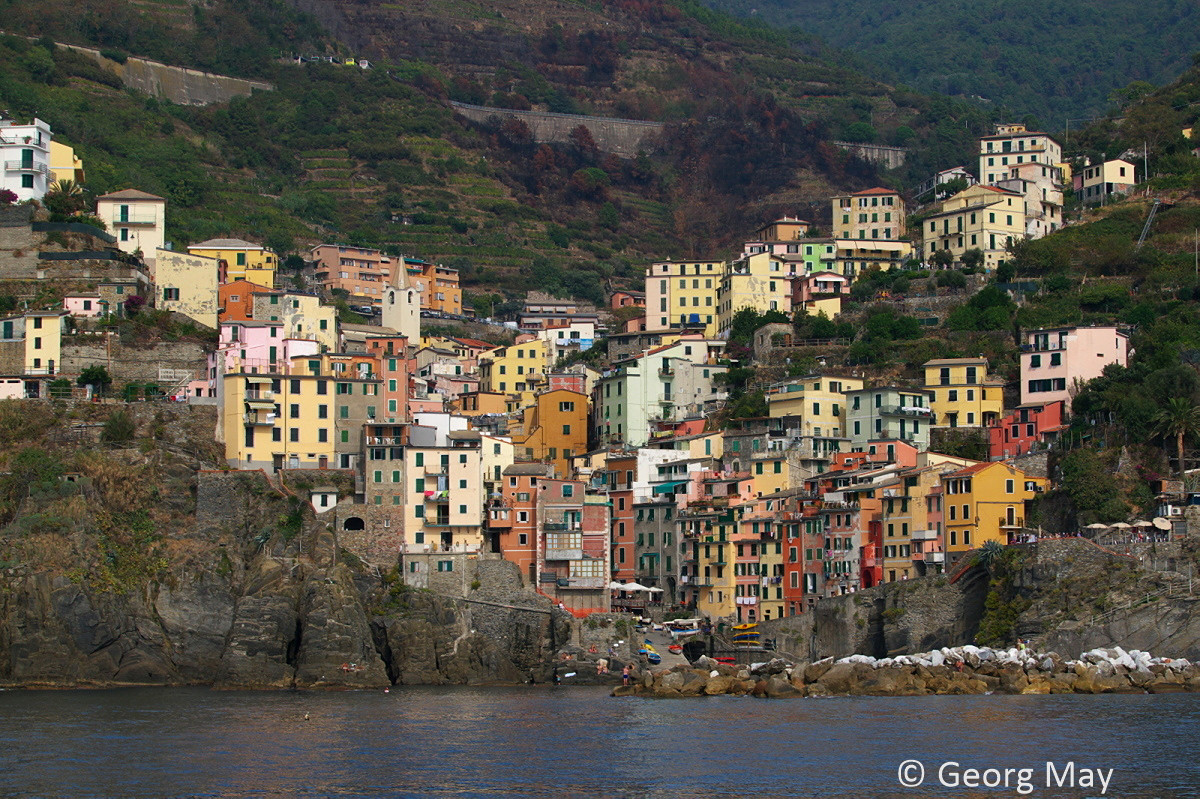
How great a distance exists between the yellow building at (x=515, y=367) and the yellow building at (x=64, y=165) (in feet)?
91.5

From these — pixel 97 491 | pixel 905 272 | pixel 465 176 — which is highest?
pixel 465 176

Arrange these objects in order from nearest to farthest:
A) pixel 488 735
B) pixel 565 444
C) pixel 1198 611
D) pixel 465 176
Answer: pixel 488 735 → pixel 1198 611 → pixel 565 444 → pixel 465 176

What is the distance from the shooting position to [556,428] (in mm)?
102438

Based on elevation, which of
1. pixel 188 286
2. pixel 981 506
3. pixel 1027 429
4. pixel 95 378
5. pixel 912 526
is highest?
pixel 188 286

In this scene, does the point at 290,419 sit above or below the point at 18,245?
below

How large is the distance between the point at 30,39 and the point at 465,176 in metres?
41.0

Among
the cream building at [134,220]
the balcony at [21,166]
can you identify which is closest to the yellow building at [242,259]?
the cream building at [134,220]

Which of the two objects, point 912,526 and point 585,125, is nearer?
point 912,526

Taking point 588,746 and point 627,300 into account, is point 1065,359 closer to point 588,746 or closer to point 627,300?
point 588,746

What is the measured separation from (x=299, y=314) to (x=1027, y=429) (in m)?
39.3

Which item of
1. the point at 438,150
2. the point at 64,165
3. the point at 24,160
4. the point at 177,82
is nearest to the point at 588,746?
the point at 24,160

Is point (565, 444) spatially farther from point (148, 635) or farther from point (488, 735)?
point (488, 735)

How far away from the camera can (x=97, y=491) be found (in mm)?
80750

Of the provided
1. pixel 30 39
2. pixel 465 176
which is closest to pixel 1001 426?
pixel 465 176
